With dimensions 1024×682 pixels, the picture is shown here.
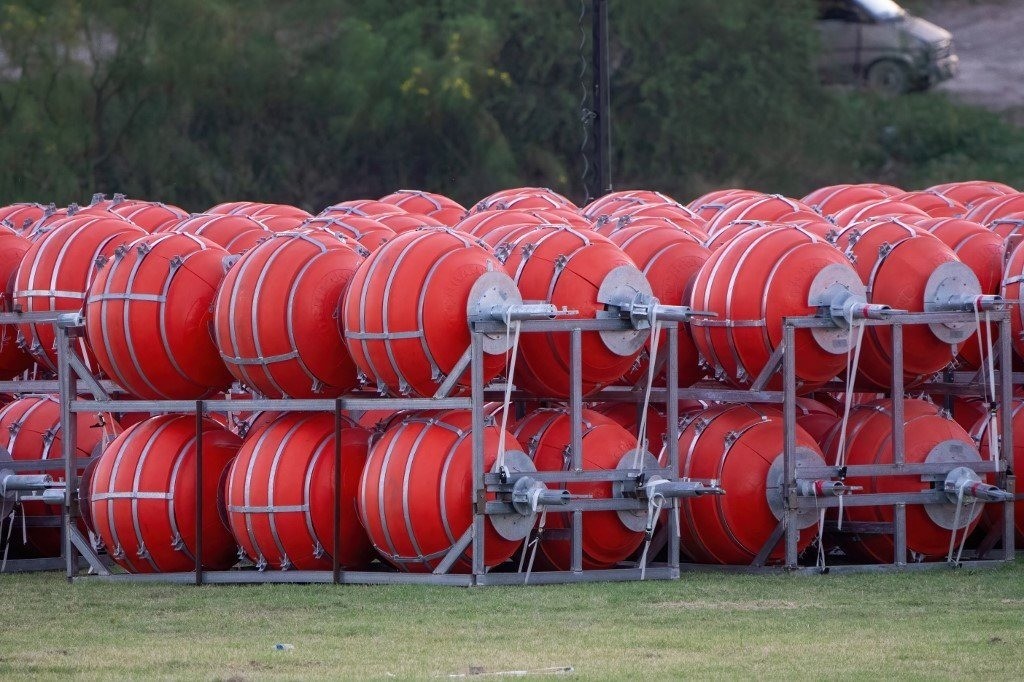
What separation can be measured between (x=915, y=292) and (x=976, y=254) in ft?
3.66

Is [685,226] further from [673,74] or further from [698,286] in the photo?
[673,74]

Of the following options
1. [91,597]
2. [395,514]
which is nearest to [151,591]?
[91,597]

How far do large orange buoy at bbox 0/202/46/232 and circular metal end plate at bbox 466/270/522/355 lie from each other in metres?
6.06

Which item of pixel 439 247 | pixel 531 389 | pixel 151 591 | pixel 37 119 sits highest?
pixel 37 119

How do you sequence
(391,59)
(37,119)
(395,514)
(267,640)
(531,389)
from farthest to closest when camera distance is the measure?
1. (391,59)
2. (37,119)
3. (531,389)
4. (395,514)
5. (267,640)

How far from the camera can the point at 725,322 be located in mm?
12820

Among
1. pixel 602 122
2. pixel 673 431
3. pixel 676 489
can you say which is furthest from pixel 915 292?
pixel 602 122

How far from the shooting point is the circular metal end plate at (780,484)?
1265cm

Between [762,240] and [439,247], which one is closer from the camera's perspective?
[439,247]

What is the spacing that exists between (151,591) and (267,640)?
2.57 metres

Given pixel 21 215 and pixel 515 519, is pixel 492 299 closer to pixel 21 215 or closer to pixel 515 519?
pixel 515 519

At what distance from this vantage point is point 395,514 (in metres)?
11.9

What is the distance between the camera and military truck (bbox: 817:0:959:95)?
39.9 meters

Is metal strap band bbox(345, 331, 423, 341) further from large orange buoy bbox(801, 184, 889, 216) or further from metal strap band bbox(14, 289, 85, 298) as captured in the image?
large orange buoy bbox(801, 184, 889, 216)
